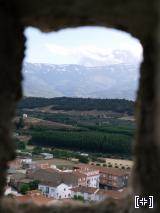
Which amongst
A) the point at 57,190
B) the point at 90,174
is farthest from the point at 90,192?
the point at 90,174

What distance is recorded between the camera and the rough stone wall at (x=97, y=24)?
312 centimetres

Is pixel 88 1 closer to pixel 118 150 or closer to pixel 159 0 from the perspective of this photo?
pixel 159 0

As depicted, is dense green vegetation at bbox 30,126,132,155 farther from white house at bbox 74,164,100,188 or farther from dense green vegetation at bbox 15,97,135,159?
white house at bbox 74,164,100,188

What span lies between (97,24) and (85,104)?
65099mm

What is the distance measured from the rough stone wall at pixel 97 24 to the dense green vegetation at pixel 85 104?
182 ft

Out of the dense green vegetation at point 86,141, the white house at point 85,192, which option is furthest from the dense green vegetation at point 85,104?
the white house at point 85,192

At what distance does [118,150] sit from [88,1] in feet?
146

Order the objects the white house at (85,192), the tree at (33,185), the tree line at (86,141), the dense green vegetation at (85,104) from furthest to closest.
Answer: the dense green vegetation at (85,104)
the tree line at (86,141)
the tree at (33,185)
the white house at (85,192)

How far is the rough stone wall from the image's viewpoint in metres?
3.12

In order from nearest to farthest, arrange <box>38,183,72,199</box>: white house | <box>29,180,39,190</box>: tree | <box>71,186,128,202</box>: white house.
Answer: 1. <box>71,186,128,202</box>: white house
2. <box>38,183,72,199</box>: white house
3. <box>29,180,39,190</box>: tree

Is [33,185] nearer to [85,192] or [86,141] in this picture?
[85,192]

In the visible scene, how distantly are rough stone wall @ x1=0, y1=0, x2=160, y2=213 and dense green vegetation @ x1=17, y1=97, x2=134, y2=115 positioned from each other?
2179 inches

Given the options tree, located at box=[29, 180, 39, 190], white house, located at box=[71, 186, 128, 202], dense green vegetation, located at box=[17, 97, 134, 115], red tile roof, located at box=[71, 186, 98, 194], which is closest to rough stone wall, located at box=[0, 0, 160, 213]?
white house, located at box=[71, 186, 128, 202]

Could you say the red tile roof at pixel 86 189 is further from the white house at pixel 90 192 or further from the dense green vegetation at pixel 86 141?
the dense green vegetation at pixel 86 141
